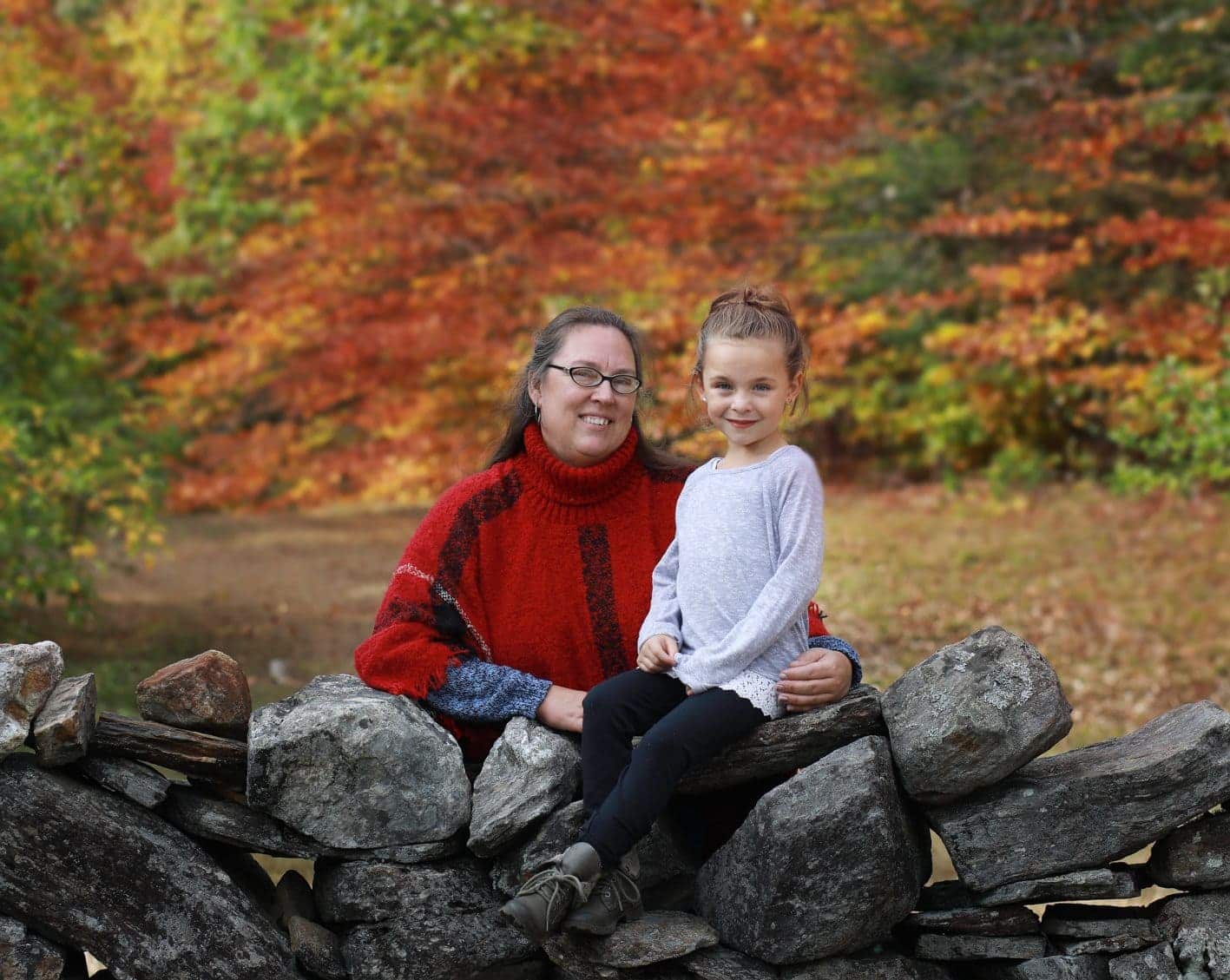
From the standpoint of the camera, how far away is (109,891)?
8.65ft

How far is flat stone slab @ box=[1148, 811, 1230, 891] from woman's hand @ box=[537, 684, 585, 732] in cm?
116

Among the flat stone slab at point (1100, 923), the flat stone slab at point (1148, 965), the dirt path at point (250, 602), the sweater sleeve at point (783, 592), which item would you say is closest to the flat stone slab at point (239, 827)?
the sweater sleeve at point (783, 592)

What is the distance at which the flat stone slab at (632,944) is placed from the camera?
2.54 m

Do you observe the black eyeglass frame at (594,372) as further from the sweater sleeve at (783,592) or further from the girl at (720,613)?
the sweater sleeve at (783,592)

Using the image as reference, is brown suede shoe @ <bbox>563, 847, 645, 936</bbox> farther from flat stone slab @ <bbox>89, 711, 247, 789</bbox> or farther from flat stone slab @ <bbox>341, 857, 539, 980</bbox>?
flat stone slab @ <bbox>89, 711, 247, 789</bbox>

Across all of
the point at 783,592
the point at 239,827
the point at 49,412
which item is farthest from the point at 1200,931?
the point at 49,412

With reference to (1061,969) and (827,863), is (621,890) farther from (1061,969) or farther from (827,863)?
(1061,969)

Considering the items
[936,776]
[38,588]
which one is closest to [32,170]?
[38,588]

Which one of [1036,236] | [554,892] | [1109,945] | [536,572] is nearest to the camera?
[554,892]

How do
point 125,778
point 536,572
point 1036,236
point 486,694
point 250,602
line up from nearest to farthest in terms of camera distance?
point 125,778, point 486,694, point 536,572, point 250,602, point 1036,236

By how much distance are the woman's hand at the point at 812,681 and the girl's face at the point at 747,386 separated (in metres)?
0.41

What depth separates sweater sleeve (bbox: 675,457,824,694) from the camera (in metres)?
2.54

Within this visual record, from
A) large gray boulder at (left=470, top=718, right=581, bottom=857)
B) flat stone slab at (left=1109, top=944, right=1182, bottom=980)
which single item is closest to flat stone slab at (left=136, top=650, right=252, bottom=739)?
large gray boulder at (left=470, top=718, right=581, bottom=857)

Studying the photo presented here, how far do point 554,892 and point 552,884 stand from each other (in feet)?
0.05
